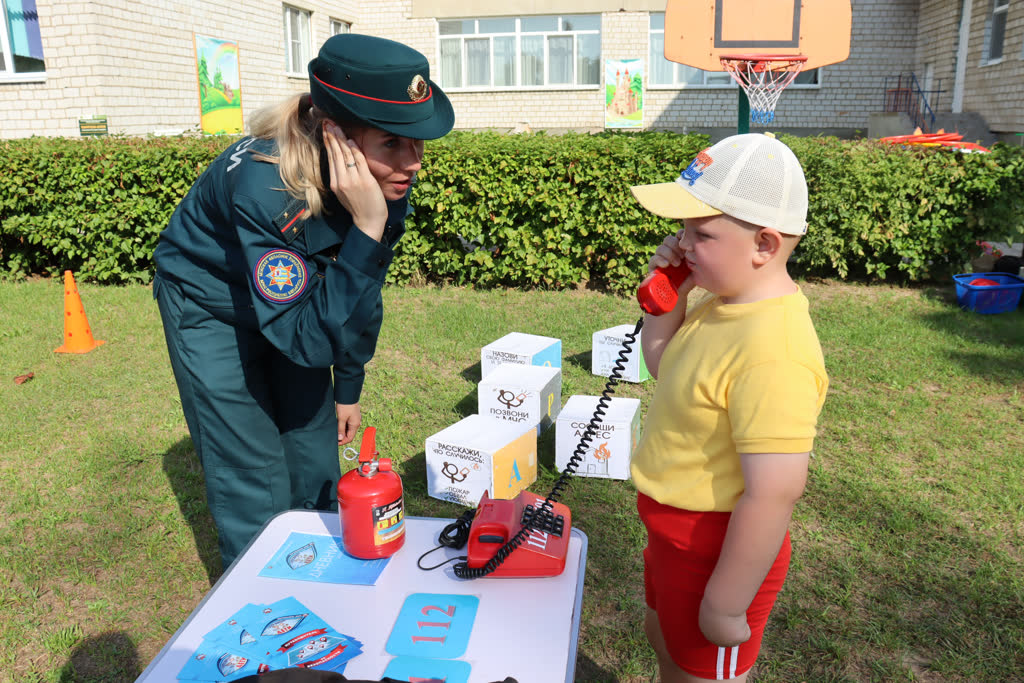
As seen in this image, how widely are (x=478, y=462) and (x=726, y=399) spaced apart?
2330 mm

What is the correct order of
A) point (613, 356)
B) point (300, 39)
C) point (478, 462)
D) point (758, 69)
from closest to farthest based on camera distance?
1. point (478, 462)
2. point (613, 356)
3. point (758, 69)
4. point (300, 39)

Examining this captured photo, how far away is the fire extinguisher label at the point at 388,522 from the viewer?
1979 millimetres

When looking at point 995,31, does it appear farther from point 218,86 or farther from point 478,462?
point 478,462

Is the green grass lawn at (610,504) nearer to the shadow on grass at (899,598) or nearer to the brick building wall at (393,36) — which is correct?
the shadow on grass at (899,598)

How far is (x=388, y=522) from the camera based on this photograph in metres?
2.00

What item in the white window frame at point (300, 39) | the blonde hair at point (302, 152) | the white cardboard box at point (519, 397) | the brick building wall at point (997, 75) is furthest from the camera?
the white window frame at point (300, 39)

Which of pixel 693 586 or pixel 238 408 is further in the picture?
pixel 238 408

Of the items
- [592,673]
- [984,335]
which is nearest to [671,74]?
[984,335]

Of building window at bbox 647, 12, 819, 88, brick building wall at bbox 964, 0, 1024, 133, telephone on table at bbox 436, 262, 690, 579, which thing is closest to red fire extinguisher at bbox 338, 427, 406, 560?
telephone on table at bbox 436, 262, 690, 579

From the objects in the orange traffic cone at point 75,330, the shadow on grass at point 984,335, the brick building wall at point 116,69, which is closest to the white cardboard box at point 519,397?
the shadow on grass at point 984,335

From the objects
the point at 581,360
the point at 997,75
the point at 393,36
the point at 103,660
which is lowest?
the point at 103,660

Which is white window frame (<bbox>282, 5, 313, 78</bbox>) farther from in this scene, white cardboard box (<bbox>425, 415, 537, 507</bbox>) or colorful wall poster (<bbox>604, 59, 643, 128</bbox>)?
white cardboard box (<bbox>425, 415, 537, 507</bbox>)

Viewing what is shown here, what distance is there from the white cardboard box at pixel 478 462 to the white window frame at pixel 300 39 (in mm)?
17805

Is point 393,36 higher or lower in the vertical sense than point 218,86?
higher
